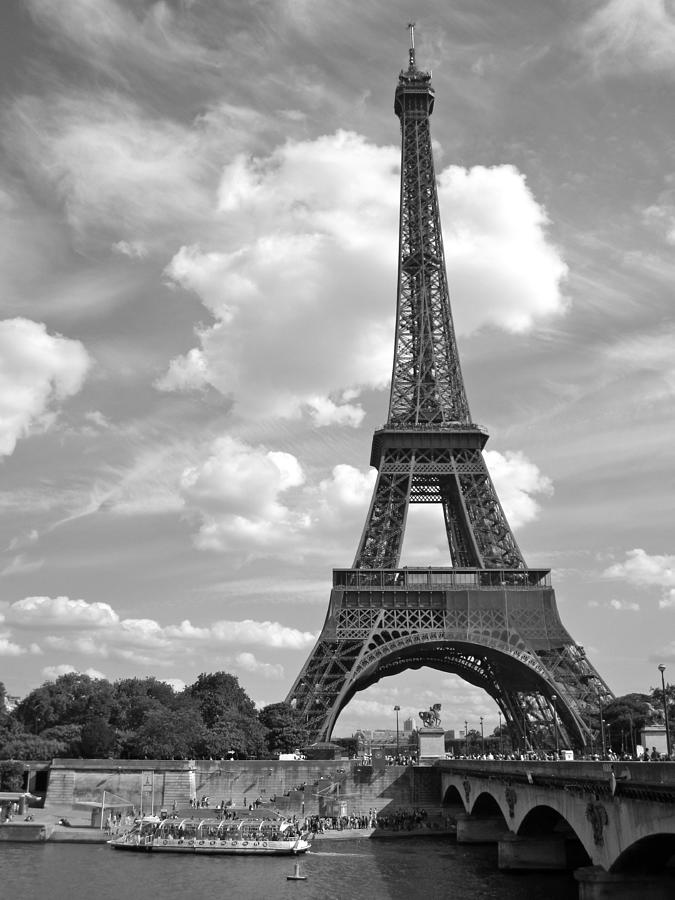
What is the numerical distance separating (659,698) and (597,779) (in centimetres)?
8028

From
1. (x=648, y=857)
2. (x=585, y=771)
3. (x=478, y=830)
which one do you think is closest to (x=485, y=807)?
(x=478, y=830)

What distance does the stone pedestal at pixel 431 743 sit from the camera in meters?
89.9

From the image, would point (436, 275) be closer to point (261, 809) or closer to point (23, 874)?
point (261, 809)

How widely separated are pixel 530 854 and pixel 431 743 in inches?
1455

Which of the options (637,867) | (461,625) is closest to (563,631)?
(461,625)

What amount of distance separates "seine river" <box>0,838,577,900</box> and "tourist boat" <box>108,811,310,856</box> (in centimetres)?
139

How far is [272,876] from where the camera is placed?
177ft

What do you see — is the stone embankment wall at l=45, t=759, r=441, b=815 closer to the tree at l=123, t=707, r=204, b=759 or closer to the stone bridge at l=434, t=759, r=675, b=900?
the tree at l=123, t=707, r=204, b=759

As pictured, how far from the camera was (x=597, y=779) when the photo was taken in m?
35.5

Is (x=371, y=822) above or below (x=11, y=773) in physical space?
below

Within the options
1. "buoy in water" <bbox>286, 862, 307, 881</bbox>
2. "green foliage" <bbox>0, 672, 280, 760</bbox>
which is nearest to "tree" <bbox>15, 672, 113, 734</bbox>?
"green foliage" <bbox>0, 672, 280, 760</bbox>

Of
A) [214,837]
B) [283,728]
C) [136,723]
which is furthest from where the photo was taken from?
[136,723]

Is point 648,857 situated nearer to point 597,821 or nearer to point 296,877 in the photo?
point 597,821

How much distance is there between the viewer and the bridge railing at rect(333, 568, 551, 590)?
9225cm
